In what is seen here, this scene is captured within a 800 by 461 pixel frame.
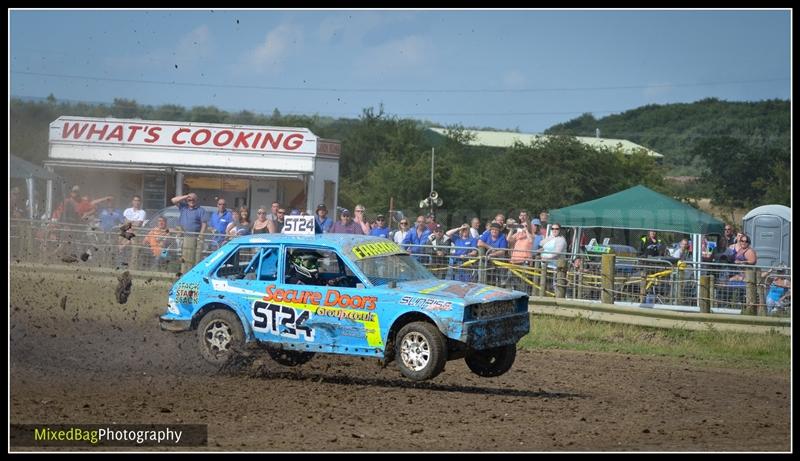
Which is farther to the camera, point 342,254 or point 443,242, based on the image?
point 443,242

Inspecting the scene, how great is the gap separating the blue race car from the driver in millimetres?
13

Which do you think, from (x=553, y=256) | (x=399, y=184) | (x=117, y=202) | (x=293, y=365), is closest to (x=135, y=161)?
(x=117, y=202)

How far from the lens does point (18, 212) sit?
19625mm

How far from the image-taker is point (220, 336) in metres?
11.3

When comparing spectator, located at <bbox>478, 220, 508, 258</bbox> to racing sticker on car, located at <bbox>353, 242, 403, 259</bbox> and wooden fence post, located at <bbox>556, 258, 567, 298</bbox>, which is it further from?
racing sticker on car, located at <bbox>353, 242, 403, 259</bbox>

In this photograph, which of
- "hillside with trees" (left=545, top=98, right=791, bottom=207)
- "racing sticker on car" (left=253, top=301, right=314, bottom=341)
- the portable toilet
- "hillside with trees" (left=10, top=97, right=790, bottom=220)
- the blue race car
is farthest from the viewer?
"hillside with trees" (left=545, top=98, right=791, bottom=207)

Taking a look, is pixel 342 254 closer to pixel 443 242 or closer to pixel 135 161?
pixel 443 242

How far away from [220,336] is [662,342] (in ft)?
23.1

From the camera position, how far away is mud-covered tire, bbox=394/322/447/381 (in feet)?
33.7

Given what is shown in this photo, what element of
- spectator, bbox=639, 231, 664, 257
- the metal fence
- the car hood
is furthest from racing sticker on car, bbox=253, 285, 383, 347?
spectator, bbox=639, 231, 664, 257

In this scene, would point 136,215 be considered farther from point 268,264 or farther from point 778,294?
point 778,294

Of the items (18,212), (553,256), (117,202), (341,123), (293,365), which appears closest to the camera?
(293,365)

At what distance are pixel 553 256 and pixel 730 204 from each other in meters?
38.1

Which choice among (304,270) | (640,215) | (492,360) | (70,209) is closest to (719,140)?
(640,215)
